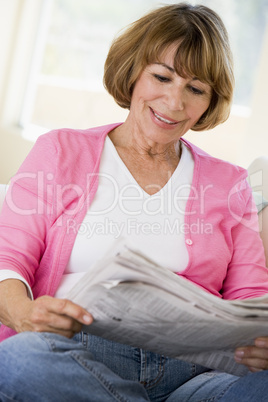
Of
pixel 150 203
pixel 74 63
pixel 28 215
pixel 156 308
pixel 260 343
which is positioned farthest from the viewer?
pixel 74 63

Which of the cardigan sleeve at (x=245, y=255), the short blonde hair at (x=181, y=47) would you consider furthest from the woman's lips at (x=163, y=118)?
the cardigan sleeve at (x=245, y=255)

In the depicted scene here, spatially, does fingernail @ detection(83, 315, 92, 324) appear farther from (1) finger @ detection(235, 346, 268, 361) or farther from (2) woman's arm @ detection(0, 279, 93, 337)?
(1) finger @ detection(235, 346, 268, 361)

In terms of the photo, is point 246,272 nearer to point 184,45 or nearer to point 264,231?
point 264,231

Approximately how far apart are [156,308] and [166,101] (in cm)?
72

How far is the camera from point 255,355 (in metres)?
1.23

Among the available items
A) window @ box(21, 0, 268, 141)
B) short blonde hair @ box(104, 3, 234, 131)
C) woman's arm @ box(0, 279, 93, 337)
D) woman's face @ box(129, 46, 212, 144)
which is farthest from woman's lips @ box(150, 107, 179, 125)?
window @ box(21, 0, 268, 141)

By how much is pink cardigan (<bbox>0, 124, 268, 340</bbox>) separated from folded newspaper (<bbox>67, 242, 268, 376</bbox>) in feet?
1.12

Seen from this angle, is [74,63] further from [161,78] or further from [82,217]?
[82,217]

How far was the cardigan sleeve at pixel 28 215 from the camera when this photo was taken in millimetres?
1370

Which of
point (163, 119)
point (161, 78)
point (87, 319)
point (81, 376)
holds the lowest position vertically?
point (81, 376)

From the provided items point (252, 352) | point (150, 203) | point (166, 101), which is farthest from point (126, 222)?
point (252, 352)

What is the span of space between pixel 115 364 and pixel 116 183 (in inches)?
18.5

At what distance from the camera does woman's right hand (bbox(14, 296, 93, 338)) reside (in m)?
1.05

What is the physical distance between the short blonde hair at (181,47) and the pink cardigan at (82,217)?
184 mm
